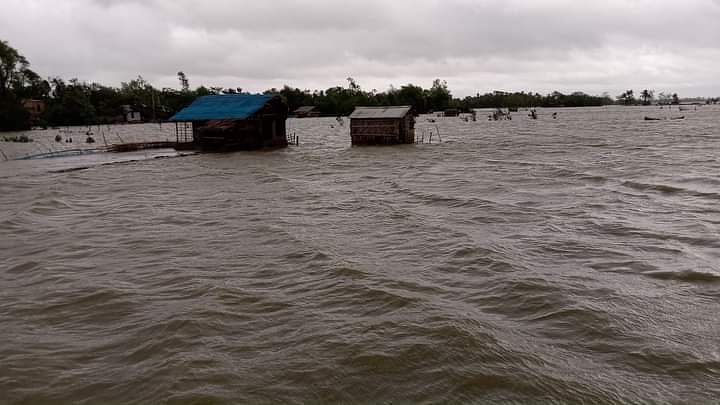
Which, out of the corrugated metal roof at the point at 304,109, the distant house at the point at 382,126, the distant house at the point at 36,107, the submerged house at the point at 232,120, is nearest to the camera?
the submerged house at the point at 232,120

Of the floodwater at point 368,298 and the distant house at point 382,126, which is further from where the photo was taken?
the distant house at point 382,126

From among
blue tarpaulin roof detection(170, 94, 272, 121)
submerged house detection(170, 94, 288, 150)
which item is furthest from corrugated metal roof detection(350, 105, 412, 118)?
blue tarpaulin roof detection(170, 94, 272, 121)

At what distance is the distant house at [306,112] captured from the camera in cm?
13325

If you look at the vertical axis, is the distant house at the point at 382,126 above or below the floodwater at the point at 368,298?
above

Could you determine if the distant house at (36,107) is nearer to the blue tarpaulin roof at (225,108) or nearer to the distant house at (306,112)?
the distant house at (306,112)

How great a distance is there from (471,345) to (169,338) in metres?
3.65

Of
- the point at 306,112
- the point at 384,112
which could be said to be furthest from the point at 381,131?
the point at 306,112

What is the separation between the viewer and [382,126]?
37.9 metres

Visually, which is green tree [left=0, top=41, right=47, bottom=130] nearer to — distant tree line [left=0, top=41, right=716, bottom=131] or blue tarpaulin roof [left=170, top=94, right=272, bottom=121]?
distant tree line [left=0, top=41, right=716, bottom=131]

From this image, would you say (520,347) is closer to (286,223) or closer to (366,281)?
(366,281)

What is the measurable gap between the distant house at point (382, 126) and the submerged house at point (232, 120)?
18.5 feet

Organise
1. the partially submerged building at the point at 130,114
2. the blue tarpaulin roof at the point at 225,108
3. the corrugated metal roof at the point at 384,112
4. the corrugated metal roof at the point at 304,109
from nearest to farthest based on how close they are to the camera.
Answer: the blue tarpaulin roof at the point at 225,108
the corrugated metal roof at the point at 384,112
the partially submerged building at the point at 130,114
the corrugated metal roof at the point at 304,109

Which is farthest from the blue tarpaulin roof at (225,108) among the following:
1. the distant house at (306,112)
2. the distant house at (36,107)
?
the distant house at (306,112)

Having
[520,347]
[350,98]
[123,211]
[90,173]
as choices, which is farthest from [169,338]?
[350,98]
